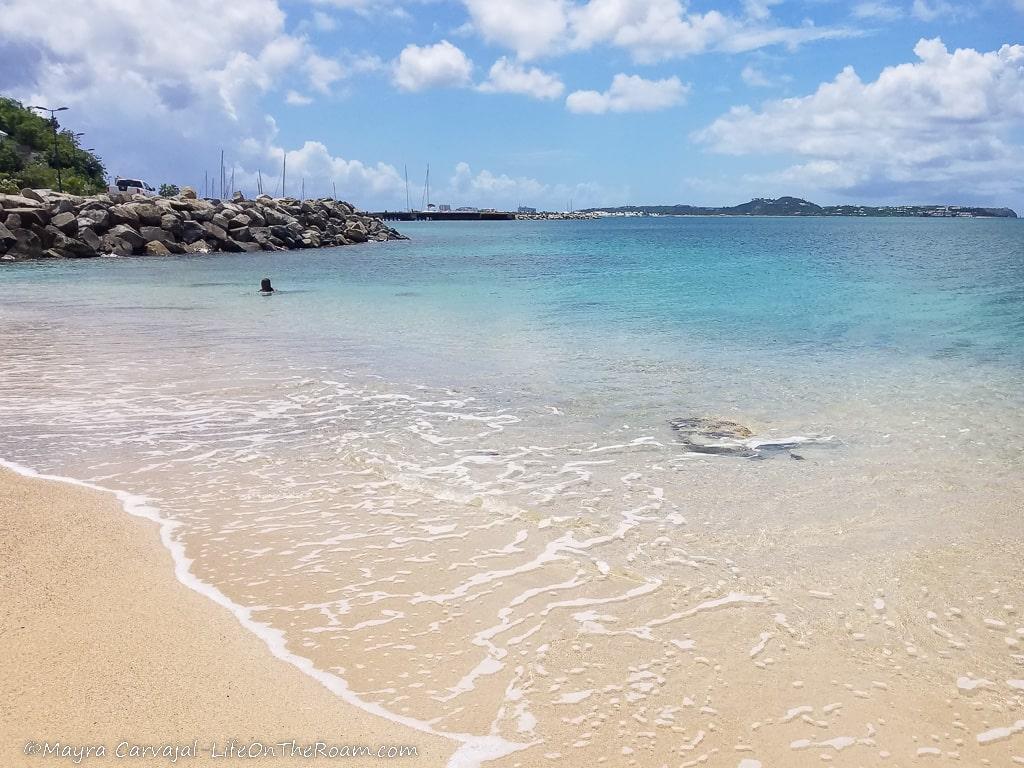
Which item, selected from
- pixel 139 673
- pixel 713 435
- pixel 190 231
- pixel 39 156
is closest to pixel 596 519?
pixel 713 435

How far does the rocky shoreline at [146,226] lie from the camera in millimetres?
34656

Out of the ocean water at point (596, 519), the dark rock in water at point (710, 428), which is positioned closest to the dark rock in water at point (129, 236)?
the ocean water at point (596, 519)

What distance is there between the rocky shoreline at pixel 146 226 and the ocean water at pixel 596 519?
2512 centimetres

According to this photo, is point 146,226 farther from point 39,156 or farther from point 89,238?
point 39,156

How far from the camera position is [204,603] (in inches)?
162

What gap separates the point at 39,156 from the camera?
6188cm

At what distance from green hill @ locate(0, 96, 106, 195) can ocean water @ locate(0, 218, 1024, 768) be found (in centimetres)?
5013

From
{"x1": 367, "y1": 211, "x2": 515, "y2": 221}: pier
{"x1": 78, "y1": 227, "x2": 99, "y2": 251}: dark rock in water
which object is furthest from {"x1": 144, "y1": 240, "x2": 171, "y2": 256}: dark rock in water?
{"x1": 367, "y1": 211, "x2": 515, "y2": 221}: pier

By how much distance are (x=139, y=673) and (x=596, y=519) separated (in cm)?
308

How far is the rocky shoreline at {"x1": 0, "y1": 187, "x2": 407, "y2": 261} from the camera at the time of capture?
34.7 m

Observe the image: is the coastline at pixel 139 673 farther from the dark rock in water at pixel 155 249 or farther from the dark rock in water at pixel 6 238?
the dark rock in water at pixel 155 249

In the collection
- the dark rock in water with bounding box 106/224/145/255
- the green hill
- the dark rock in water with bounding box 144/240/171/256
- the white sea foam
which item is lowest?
the white sea foam

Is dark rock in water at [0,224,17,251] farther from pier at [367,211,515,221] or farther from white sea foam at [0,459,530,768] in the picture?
pier at [367,211,515,221]

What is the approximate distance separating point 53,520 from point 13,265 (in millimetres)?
31200
